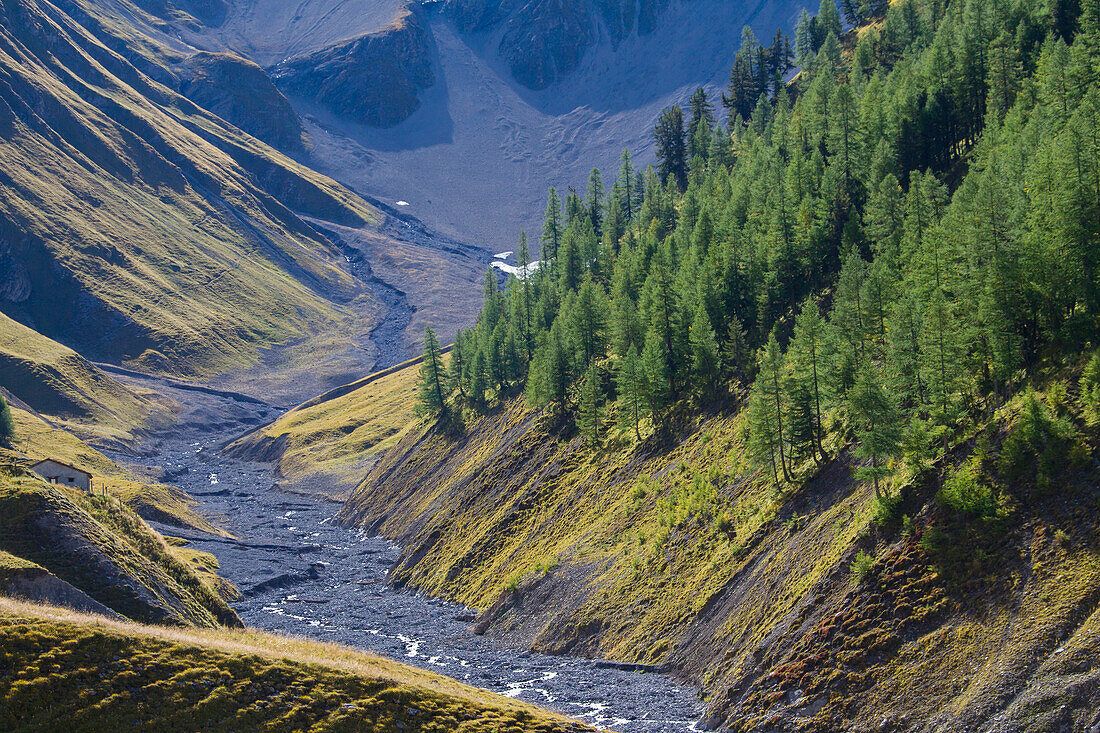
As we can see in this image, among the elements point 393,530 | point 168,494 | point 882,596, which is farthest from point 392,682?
point 168,494

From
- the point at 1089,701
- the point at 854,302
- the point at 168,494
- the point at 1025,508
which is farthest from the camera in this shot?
the point at 168,494

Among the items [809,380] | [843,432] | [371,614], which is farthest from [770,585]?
[371,614]

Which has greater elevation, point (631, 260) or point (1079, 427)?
point (631, 260)

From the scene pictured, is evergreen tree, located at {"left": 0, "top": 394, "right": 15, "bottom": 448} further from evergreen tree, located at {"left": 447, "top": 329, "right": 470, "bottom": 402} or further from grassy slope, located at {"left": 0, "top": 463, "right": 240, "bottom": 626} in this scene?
grassy slope, located at {"left": 0, "top": 463, "right": 240, "bottom": 626}

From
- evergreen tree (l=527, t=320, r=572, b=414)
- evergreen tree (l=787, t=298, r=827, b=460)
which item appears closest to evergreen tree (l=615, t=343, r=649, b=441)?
evergreen tree (l=527, t=320, r=572, b=414)

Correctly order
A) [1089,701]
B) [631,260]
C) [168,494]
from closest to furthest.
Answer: [1089,701] → [631,260] → [168,494]

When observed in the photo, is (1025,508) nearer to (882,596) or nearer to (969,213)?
(882,596)

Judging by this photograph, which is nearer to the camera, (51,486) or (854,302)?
(51,486)
